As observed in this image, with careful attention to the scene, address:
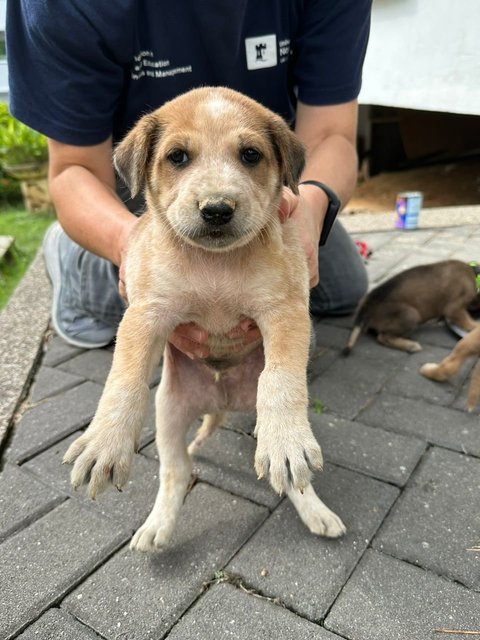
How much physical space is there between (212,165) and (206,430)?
1.43 metres

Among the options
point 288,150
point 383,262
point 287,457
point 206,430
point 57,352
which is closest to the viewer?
point 287,457

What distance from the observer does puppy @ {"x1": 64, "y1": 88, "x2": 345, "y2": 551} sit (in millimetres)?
1908

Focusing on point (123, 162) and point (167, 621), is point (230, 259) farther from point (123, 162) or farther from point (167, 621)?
point (167, 621)

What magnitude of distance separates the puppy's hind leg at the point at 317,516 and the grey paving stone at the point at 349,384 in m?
0.86

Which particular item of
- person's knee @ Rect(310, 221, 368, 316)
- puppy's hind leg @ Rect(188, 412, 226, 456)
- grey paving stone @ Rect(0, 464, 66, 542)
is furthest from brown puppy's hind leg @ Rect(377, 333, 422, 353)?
grey paving stone @ Rect(0, 464, 66, 542)

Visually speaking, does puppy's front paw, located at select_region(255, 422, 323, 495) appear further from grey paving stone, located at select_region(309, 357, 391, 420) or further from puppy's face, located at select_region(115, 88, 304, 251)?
grey paving stone, located at select_region(309, 357, 391, 420)

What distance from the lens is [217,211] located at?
1897 millimetres

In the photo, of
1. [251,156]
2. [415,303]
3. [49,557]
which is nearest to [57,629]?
[49,557]

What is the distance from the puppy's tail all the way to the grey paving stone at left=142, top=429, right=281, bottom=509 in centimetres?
120

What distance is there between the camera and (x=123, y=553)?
221 cm

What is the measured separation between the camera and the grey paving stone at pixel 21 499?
2.39 m

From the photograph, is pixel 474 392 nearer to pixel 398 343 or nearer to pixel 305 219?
pixel 398 343

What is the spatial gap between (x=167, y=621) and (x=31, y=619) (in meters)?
0.50

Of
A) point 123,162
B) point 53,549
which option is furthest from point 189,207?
point 53,549
